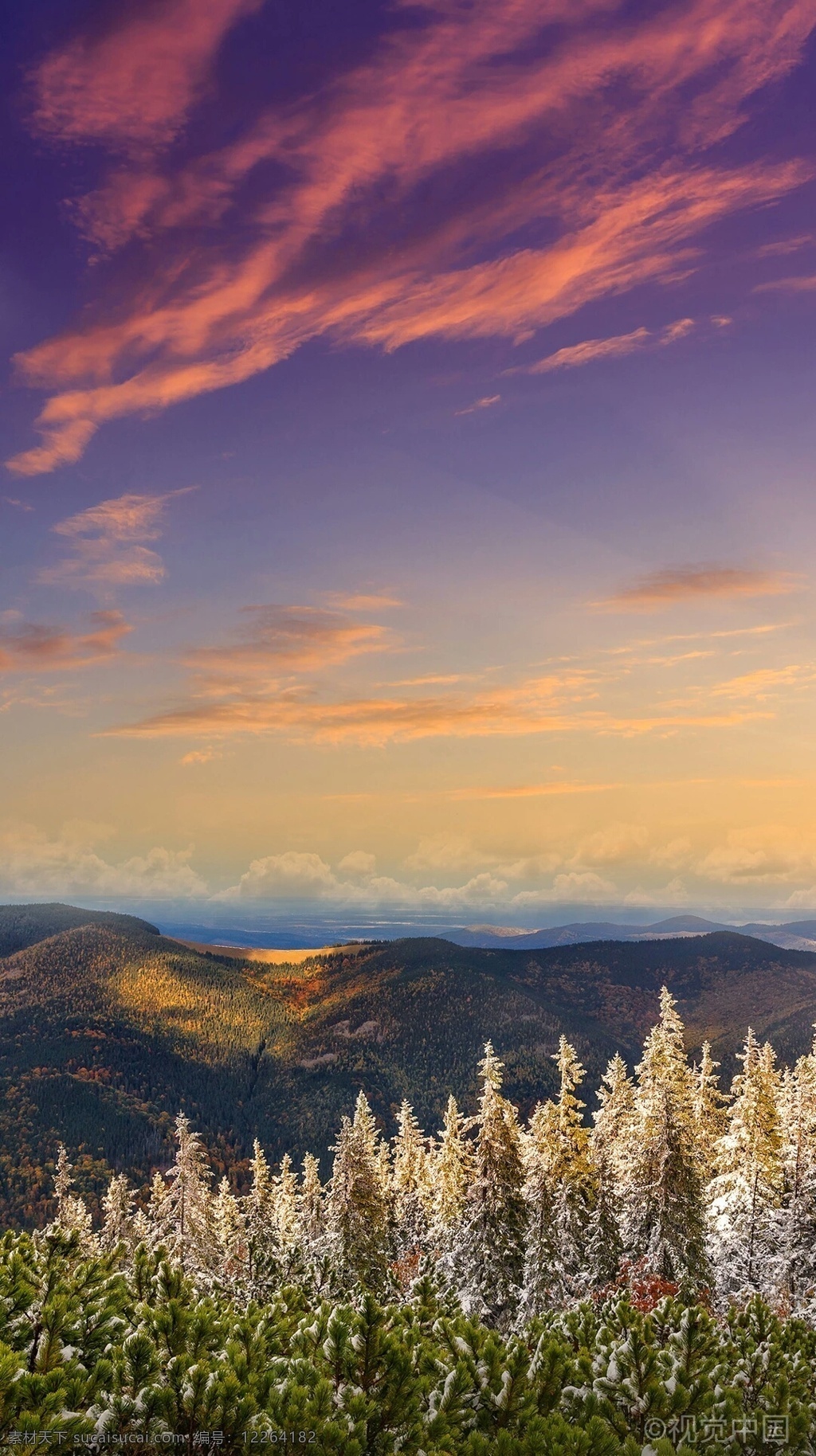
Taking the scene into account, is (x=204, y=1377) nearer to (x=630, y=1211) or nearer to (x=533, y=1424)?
(x=533, y=1424)

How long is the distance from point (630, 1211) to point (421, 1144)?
3716 cm

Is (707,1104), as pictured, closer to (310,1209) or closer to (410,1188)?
(410,1188)

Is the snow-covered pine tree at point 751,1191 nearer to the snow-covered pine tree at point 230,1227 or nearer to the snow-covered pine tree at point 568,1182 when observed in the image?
the snow-covered pine tree at point 568,1182

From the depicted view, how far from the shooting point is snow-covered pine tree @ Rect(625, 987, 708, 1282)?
3419cm

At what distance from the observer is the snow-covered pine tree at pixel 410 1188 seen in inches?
2418

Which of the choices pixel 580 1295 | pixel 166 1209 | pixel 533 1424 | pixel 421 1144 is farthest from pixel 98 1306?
pixel 421 1144

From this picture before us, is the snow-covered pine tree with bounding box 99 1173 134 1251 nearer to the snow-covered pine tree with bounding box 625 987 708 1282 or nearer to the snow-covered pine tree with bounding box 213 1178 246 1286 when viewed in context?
the snow-covered pine tree with bounding box 213 1178 246 1286

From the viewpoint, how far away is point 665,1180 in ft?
113

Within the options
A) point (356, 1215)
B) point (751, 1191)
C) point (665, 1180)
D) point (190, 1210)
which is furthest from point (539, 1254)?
point (190, 1210)

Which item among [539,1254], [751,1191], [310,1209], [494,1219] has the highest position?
[751,1191]

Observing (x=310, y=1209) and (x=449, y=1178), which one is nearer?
(x=449, y=1178)

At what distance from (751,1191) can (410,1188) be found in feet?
109

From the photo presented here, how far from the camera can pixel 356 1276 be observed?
119 ft

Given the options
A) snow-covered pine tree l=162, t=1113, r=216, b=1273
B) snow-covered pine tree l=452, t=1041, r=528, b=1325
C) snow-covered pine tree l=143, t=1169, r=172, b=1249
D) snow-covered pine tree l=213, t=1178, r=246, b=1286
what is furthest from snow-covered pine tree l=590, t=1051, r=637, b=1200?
snow-covered pine tree l=213, t=1178, r=246, b=1286
